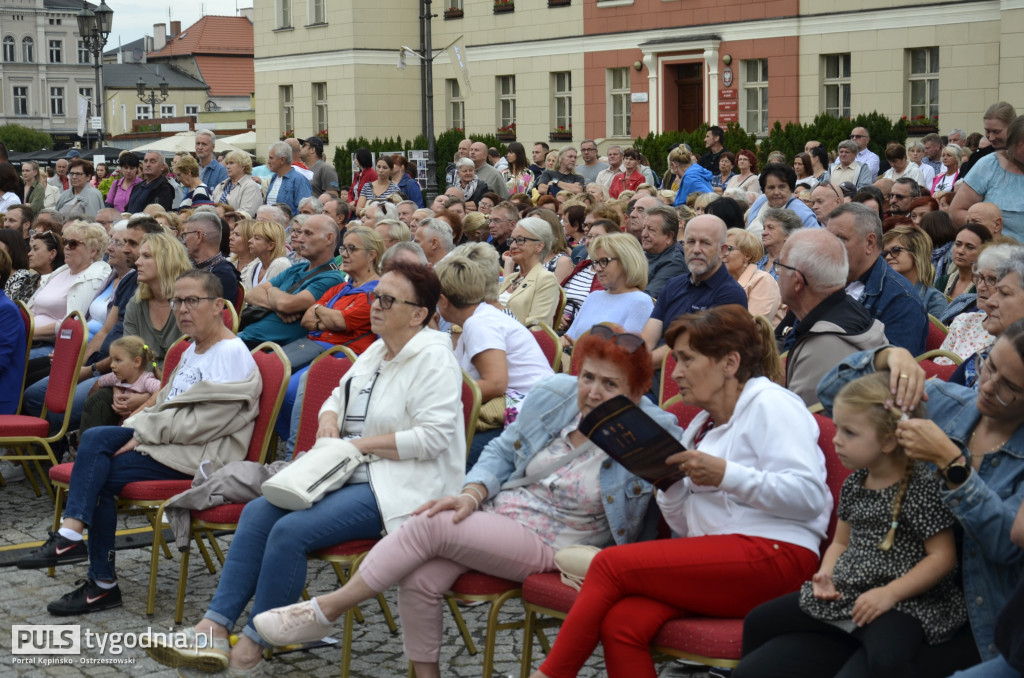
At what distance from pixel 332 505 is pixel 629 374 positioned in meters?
1.24

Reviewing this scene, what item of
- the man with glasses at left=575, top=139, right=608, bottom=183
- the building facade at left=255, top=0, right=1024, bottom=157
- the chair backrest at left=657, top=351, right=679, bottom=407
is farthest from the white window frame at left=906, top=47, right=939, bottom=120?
the chair backrest at left=657, top=351, right=679, bottom=407

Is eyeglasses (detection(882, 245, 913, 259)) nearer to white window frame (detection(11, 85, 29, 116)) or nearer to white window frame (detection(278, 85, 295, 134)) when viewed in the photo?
white window frame (detection(278, 85, 295, 134))

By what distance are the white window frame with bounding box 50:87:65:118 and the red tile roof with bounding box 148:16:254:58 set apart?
14.8m

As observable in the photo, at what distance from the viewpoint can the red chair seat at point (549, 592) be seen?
3.89 metres

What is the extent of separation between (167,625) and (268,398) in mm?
1056

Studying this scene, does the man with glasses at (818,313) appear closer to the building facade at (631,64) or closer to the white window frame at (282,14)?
the building facade at (631,64)

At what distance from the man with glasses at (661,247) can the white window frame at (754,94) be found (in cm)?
2000

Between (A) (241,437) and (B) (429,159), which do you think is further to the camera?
(B) (429,159)

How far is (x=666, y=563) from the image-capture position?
3592 millimetres

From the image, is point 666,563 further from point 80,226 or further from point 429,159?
point 429,159

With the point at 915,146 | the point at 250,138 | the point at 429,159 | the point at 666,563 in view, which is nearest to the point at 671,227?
the point at 666,563

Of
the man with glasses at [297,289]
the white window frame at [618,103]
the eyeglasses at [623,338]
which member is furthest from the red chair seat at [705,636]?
the white window frame at [618,103]

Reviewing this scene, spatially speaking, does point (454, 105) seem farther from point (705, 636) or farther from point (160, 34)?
point (160, 34)

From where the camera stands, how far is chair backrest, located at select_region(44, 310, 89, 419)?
6.84 m
